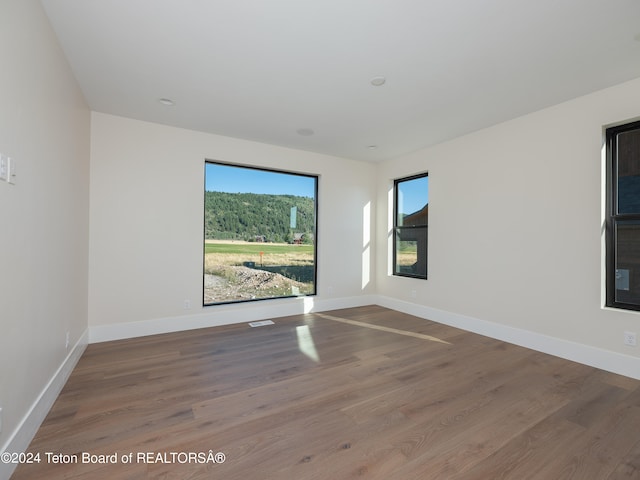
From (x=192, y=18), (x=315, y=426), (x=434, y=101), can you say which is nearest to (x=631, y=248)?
(x=434, y=101)

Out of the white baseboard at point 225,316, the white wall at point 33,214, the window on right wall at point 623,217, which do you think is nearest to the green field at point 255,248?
the white baseboard at point 225,316

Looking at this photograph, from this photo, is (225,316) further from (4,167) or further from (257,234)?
(4,167)

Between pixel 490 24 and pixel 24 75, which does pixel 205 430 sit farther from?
pixel 490 24

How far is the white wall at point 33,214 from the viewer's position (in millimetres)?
1396

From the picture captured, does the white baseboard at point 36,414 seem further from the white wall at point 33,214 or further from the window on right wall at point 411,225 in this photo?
the window on right wall at point 411,225

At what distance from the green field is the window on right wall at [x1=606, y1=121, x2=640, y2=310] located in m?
3.63

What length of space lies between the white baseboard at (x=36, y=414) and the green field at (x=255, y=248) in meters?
1.86

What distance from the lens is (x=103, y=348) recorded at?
3072 mm

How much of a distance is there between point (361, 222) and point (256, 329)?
2.60m

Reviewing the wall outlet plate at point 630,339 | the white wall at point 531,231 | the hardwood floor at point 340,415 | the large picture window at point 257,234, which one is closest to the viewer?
the hardwood floor at point 340,415

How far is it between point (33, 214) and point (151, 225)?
1878mm

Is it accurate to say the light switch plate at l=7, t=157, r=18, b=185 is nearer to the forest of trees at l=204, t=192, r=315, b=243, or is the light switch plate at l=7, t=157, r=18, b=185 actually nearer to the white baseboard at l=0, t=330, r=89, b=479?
the white baseboard at l=0, t=330, r=89, b=479

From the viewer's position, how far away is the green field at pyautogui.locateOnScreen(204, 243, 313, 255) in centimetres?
407

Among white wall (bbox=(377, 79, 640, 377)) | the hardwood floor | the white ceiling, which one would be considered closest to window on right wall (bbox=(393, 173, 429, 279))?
white wall (bbox=(377, 79, 640, 377))
